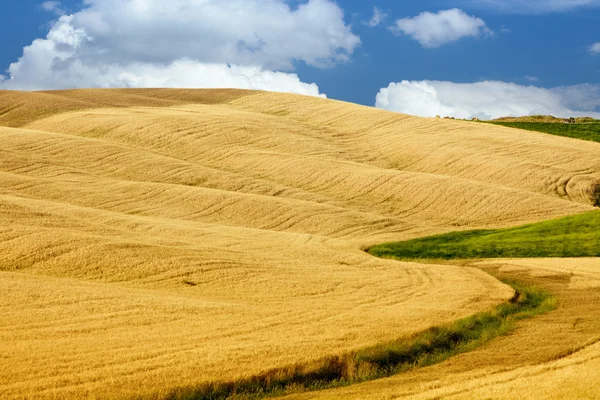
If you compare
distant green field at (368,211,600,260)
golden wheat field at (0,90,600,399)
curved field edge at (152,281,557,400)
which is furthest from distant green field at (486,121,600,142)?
curved field edge at (152,281,557,400)

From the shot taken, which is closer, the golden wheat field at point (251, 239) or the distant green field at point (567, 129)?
the golden wheat field at point (251, 239)

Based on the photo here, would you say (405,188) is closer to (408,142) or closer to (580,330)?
(408,142)

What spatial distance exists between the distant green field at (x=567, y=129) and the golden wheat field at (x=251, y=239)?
10.1 meters

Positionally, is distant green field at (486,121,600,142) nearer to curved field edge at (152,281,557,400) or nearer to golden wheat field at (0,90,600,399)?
golden wheat field at (0,90,600,399)

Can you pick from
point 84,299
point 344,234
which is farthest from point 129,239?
point 344,234

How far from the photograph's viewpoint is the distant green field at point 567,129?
77.3 m

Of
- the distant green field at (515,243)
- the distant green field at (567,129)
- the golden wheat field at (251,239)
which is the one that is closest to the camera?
the golden wheat field at (251,239)

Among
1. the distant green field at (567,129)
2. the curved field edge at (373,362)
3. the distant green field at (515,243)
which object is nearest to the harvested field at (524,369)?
the curved field edge at (373,362)

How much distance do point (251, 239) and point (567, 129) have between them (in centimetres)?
5627

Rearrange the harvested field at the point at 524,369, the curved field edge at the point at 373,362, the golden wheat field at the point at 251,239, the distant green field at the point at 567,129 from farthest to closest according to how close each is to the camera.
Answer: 1. the distant green field at the point at 567,129
2. the golden wheat field at the point at 251,239
3. the curved field edge at the point at 373,362
4. the harvested field at the point at 524,369

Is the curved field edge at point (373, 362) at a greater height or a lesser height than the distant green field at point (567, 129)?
lesser

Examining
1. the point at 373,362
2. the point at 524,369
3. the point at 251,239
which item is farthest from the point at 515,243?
the point at 373,362

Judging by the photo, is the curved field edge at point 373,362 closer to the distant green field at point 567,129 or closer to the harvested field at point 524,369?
the harvested field at point 524,369

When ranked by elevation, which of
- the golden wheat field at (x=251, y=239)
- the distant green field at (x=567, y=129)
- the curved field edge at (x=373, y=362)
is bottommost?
the curved field edge at (x=373, y=362)
